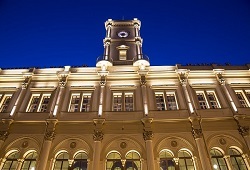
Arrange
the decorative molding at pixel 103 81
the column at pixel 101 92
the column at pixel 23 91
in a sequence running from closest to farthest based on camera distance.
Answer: the column at pixel 101 92 < the column at pixel 23 91 < the decorative molding at pixel 103 81

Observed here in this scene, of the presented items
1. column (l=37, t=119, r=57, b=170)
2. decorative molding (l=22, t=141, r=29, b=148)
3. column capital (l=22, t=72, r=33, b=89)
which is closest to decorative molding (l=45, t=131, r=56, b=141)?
column (l=37, t=119, r=57, b=170)

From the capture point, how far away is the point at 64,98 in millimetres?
19062

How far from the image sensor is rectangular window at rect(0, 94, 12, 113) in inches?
738

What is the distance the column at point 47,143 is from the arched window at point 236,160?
12962 mm

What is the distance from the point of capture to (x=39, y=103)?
18.9 metres

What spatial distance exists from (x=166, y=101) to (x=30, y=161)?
11.5 metres

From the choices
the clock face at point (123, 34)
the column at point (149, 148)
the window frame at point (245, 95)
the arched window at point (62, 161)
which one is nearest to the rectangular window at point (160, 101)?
the column at point (149, 148)

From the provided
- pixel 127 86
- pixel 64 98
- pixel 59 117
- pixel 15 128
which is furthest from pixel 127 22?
pixel 15 128

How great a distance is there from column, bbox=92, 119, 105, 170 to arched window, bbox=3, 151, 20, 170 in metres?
5.67

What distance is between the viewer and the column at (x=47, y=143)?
14.9m

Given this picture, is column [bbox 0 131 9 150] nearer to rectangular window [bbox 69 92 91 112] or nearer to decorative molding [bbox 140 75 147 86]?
rectangular window [bbox 69 92 91 112]

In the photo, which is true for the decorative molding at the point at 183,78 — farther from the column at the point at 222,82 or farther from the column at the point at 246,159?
the column at the point at 246,159

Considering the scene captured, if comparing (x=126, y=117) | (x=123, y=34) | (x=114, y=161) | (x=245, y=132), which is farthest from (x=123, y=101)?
(x=123, y=34)

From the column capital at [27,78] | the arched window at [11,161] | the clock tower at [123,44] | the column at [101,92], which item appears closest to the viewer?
the arched window at [11,161]
